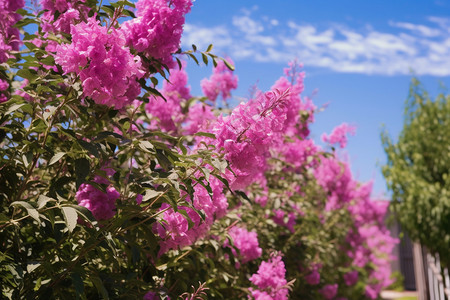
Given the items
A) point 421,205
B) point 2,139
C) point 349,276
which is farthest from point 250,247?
point 421,205

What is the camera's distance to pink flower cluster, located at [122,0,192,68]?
183 centimetres

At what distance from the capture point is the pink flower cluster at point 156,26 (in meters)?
1.83

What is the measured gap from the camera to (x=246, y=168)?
1.74 metres

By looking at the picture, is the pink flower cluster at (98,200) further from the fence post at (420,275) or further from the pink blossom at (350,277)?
the fence post at (420,275)

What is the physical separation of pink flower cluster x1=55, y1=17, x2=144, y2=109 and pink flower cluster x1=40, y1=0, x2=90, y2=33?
407 millimetres

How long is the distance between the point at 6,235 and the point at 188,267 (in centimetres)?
98

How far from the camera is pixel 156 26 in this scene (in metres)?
→ 1.84

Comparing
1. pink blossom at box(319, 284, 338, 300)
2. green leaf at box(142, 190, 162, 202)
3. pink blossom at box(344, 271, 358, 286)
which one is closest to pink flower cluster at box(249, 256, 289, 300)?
green leaf at box(142, 190, 162, 202)

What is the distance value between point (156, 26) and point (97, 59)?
0.37m

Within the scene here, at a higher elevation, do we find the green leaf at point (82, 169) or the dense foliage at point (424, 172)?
the dense foliage at point (424, 172)

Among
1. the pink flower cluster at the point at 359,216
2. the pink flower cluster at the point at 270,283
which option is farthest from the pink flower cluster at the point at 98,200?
the pink flower cluster at the point at 359,216

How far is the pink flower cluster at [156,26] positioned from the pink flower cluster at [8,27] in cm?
60

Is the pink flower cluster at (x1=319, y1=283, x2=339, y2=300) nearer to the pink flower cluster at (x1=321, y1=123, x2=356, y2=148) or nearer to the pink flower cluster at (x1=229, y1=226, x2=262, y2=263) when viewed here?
the pink flower cluster at (x1=321, y1=123, x2=356, y2=148)

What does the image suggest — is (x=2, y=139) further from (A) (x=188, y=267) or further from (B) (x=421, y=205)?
(B) (x=421, y=205)
